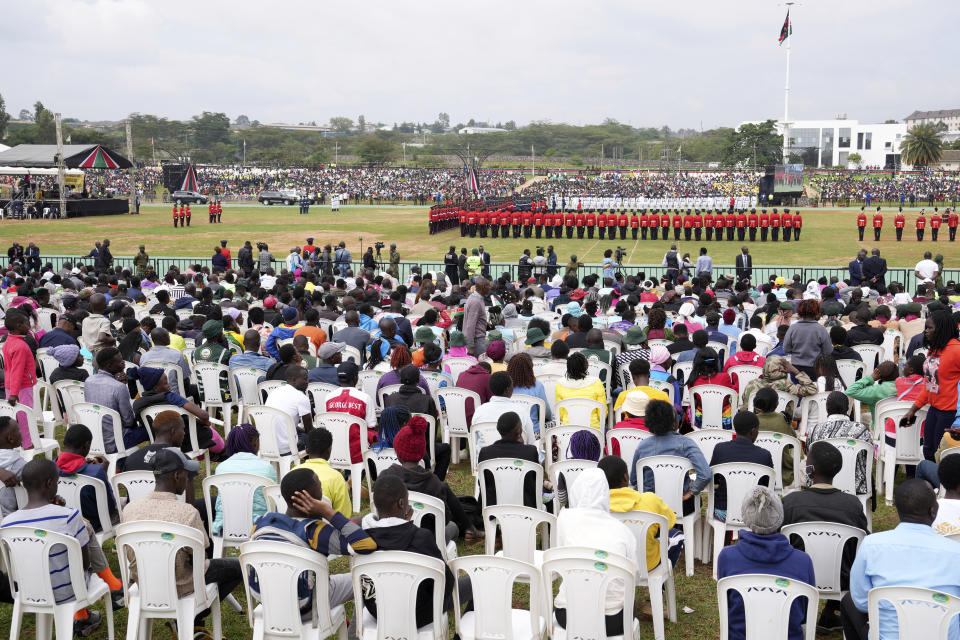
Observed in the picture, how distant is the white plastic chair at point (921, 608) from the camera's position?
3.73 m

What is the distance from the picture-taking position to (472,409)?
8.30 m

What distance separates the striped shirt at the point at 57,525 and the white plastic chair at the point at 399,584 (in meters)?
1.73

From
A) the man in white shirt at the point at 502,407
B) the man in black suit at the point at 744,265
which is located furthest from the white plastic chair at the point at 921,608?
the man in black suit at the point at 744,265

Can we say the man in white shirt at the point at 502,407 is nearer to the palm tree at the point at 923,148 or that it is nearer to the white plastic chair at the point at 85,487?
the white plastic chair at the point at 85,487

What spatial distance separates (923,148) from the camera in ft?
292

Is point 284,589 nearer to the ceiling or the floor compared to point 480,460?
nearer to the floor

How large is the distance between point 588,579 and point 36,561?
3025 mm

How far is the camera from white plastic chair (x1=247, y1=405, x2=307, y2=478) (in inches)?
292

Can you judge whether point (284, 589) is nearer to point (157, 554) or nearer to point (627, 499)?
point (157, 554)

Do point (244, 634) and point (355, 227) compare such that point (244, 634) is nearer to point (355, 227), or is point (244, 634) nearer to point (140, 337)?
point (140, 337)

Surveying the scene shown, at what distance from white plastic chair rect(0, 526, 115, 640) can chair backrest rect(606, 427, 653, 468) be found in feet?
10.9

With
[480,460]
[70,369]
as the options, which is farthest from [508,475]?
[70,369]

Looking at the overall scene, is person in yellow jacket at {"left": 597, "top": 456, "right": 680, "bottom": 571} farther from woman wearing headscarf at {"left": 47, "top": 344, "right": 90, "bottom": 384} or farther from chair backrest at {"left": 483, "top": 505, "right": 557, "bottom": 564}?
woman wearing headscarf at {"left": 47, "top": 344, "right": 90, "bottom": 384}

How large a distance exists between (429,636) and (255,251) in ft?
95.5
